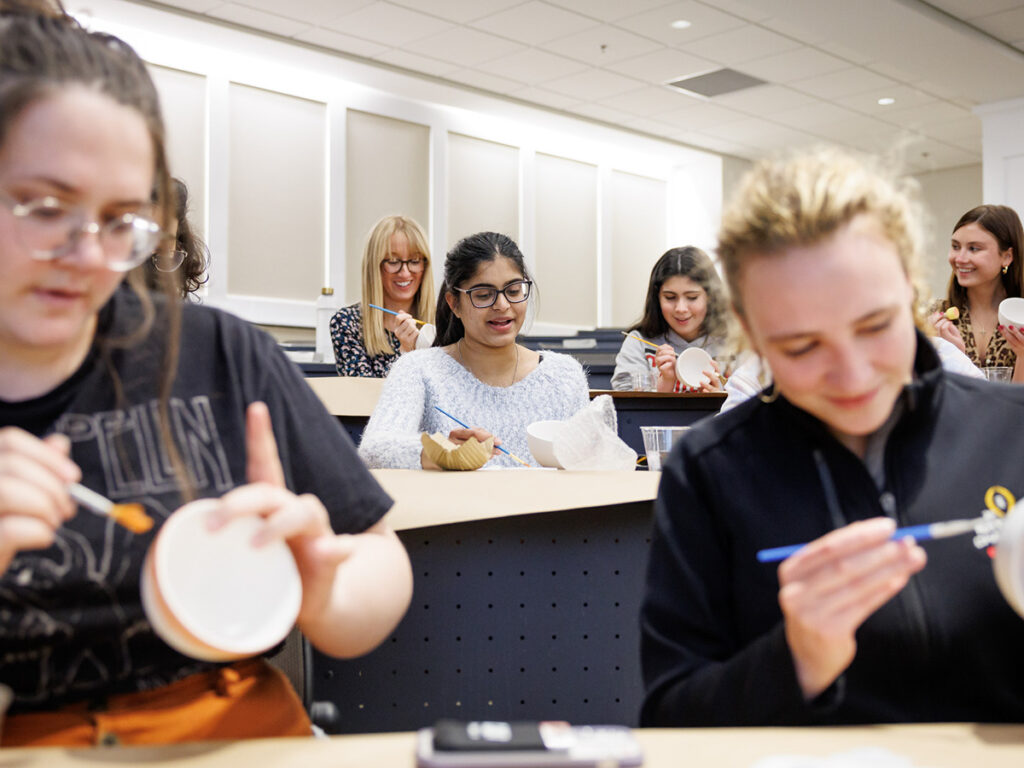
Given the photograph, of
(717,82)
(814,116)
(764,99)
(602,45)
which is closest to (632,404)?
(602,45)

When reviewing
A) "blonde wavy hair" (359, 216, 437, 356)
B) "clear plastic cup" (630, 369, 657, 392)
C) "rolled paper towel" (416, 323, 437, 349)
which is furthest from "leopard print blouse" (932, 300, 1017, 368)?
"blonde wavy hair" (359, 216, 437, 356)

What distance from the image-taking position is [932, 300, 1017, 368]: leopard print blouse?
141 inches

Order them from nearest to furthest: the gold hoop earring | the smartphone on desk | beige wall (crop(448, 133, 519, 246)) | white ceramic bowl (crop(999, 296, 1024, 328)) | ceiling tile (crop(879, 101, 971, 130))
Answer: the smartphone on desk, the gold hoop earring, white ceramic bowl (crop(999, 296, 1024, 328)), beige wall (crop(448, 133, 519, 246)), ceiling tile (crop(879, 101, 971, 130))

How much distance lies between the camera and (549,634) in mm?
1612

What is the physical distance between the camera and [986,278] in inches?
144

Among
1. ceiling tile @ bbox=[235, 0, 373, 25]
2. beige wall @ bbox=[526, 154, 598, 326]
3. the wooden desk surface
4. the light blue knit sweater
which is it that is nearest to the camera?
the wooden desk surface

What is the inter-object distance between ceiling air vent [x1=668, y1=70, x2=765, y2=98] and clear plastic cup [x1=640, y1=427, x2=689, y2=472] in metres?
5.44

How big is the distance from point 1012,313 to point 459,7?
3617 millimetres

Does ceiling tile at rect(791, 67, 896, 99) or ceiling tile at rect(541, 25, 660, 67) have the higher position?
ceiling tile at rect(791, 67, 896, 99)

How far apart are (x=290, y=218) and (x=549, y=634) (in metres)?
5.50

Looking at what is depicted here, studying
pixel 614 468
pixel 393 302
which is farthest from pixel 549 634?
pixel 393 302

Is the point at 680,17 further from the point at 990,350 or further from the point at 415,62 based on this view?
the point at 990,350

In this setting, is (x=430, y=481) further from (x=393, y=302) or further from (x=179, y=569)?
(x=393, y=302)

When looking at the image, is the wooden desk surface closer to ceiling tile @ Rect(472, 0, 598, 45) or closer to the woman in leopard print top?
the woman in leopard print top
